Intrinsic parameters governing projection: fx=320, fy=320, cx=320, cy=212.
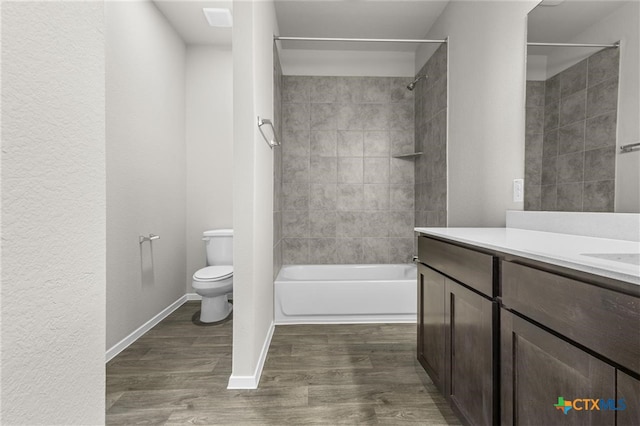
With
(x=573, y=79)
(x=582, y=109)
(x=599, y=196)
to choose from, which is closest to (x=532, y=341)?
(x=599, y=196)

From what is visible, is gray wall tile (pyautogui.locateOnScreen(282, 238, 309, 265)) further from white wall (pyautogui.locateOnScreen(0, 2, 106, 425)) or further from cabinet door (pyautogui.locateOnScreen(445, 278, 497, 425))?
white wall (pyautogui.locateOnScreen(0, 2, 106, 425))

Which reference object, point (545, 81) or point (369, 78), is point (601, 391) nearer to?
point (545, 81)

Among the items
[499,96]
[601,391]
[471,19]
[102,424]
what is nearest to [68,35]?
[102,424]

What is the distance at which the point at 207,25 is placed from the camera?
292 centimetres

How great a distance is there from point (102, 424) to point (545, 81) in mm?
2262

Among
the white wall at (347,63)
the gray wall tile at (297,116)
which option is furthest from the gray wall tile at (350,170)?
the white wall at (347,63)

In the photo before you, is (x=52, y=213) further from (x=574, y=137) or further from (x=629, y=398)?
(x=574, y=137)

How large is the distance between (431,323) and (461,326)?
1.13 feet

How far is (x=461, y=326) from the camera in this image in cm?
132

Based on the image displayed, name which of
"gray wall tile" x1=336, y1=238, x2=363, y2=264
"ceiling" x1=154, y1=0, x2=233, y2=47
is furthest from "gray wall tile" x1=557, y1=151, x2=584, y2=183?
"ceiling" x1=154, y1=0, x2=233, y2=47

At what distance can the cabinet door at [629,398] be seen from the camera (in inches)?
24.4

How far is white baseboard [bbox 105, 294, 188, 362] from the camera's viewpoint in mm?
2053

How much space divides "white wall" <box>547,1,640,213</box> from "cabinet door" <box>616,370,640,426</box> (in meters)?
0.89

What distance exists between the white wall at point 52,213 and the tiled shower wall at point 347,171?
2.82m
